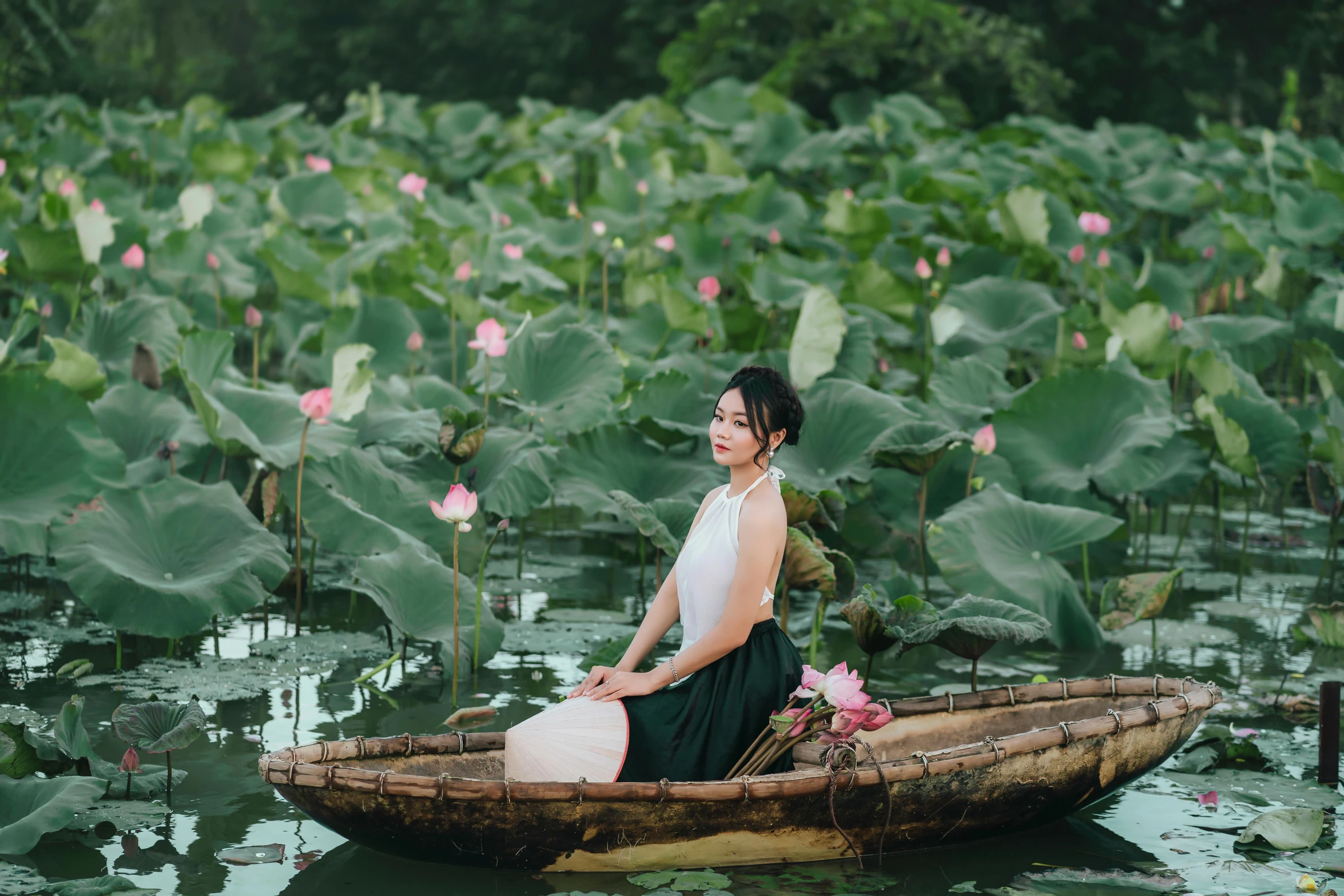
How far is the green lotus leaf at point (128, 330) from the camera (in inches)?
191

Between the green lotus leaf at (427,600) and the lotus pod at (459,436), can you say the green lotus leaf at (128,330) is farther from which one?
the green lotus leaf at (427,600)

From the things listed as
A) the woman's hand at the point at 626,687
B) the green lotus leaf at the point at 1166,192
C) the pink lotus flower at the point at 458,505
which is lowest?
the woman's hand at the point at 626,687

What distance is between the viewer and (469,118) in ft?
36.4

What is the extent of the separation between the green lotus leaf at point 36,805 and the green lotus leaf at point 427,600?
0.90 m

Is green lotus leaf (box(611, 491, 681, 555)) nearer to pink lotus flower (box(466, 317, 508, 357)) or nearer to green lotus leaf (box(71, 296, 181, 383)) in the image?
pink lotus flower (box(466, 317, 508, 357))

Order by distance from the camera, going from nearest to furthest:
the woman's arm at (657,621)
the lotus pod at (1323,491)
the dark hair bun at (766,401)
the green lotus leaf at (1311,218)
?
1. the dark hair bun at (766,401)
2. the woman's arm at (657,621)
3. the lotus pod at (1323,491)
4. the green lotus leaf at (1311,218)

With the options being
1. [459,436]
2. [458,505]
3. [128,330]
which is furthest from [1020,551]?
[128,330]

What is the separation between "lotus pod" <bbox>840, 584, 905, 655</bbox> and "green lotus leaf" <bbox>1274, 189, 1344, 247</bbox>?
16.8ft

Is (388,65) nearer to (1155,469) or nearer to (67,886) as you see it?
(1155,469)

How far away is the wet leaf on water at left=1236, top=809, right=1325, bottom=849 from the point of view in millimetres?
2641

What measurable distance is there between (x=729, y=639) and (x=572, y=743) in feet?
1.08

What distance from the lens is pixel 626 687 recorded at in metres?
2.62

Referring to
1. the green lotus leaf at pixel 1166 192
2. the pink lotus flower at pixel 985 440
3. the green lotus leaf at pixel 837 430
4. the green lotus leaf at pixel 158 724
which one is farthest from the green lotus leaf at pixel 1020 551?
the green lotus leaf at pixel 1166 192

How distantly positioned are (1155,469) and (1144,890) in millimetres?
1907
